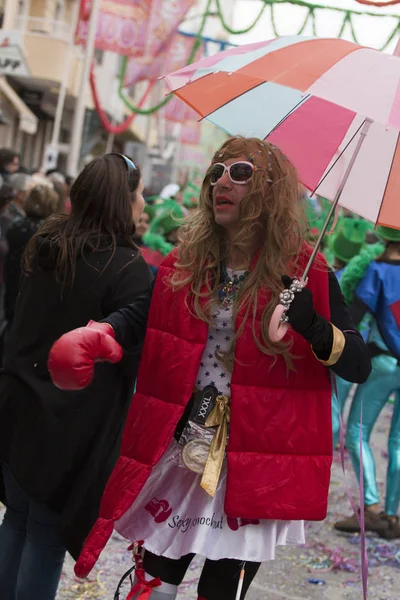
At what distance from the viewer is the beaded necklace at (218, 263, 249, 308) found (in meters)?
2.69

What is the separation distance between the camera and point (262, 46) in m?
2.77

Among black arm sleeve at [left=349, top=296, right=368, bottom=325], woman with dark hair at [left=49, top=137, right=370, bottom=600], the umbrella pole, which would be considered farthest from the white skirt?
black arm sleeve at [left=349, top=296, right=368, bottom=325]

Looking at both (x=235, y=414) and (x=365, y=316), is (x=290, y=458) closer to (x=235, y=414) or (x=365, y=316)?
(x=235, y=414)

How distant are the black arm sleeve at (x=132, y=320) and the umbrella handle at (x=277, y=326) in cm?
52

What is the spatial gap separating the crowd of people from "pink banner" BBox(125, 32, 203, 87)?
51.7 ft

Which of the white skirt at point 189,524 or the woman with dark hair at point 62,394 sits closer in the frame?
the white skirt at point 189,524

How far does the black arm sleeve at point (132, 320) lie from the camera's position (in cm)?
272

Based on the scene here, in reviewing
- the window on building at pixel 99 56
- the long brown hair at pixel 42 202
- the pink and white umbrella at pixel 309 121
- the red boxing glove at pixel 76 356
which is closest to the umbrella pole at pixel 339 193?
the pink and white umbrella at pixel 309 121

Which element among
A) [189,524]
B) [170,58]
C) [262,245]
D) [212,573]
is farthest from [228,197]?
[170,58]

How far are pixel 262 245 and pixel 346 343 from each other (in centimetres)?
43

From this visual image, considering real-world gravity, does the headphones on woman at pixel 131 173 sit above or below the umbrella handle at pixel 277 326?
above

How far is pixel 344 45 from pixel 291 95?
1.56 ft

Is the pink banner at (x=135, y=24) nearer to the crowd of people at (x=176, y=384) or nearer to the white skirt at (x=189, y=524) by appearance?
the crowd of people at (x=176, y=384)

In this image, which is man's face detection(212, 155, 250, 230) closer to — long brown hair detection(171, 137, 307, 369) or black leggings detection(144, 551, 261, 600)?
long brown hair detection(171, 137, 307, 369)
